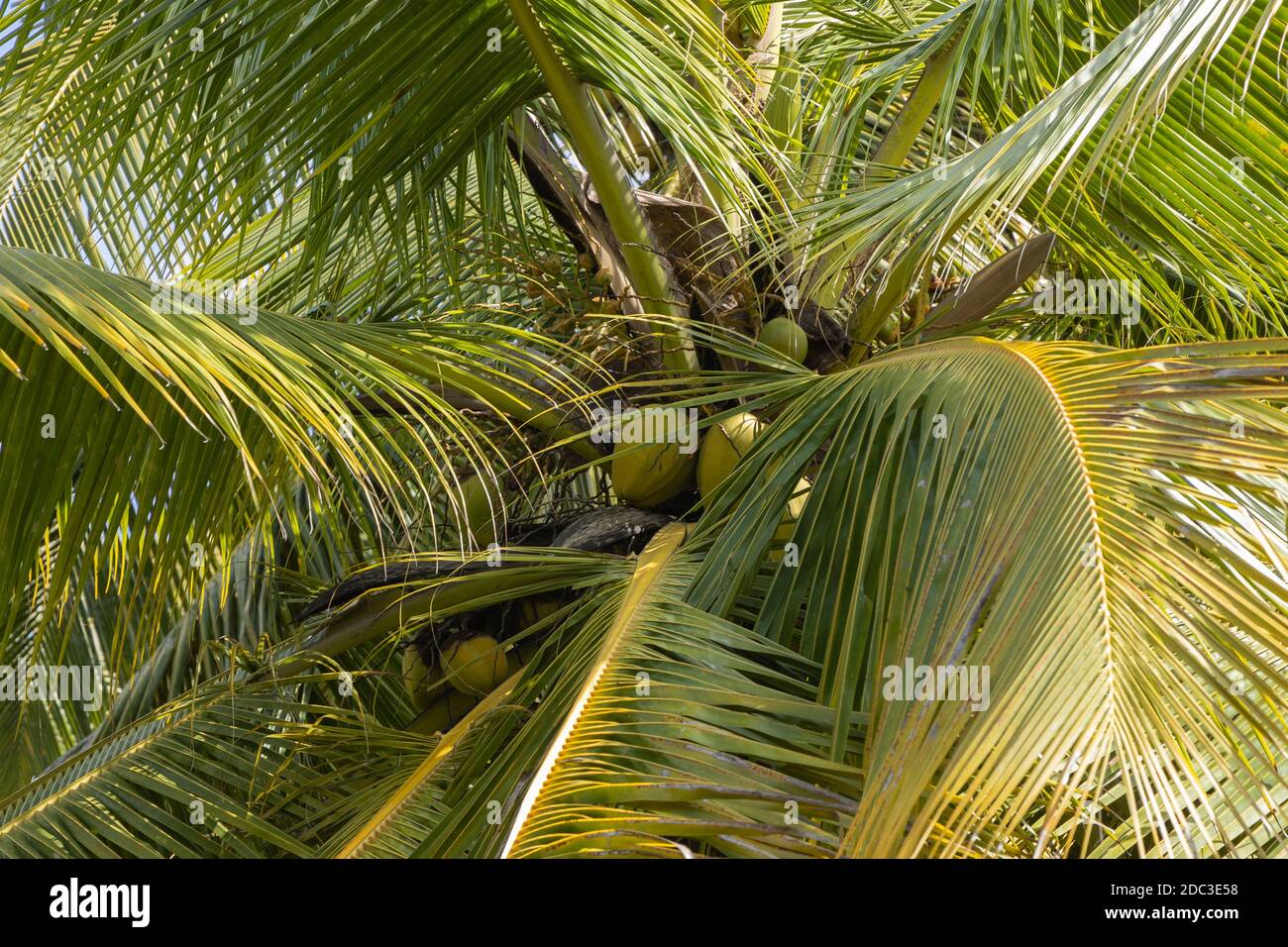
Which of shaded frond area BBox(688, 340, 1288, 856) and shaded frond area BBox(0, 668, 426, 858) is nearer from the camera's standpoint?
shaded frond area BBox(688, 340, 1288, 856)

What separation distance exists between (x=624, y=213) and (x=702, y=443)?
1.59ft

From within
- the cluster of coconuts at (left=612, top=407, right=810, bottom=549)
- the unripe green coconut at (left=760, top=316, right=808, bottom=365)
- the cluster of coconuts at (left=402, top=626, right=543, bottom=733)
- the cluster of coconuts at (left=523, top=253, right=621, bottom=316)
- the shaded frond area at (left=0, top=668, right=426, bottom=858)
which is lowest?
the shaded frond area at (left=0, top=668, right=426, bottom=858)

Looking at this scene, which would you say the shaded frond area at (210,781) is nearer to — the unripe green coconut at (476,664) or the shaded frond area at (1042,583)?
the unripe green coconut at (476,664)

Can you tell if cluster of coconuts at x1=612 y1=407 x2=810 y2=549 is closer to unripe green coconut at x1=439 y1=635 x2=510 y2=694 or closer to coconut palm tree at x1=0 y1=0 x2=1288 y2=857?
coconut palm tree at x1=0 y1=0 x2=1288 y2=857

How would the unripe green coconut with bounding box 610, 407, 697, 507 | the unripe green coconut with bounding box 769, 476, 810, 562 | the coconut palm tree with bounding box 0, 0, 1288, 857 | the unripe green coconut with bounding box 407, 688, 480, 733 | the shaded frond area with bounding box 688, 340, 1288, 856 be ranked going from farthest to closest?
the unripe green coconut with bounding box 407, 688, 480, 733 < the unripe green coconut with bounding box 610, 407, 697, 507 < the unripe green coconut with bounding box 769, 476, 810, 562 < the coconut palm tree with bounding box 0, 0, 1288, 857 < the shaded frond area with bounding box 688, 340, 1288, 856

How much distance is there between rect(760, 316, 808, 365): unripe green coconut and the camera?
2.49 metres

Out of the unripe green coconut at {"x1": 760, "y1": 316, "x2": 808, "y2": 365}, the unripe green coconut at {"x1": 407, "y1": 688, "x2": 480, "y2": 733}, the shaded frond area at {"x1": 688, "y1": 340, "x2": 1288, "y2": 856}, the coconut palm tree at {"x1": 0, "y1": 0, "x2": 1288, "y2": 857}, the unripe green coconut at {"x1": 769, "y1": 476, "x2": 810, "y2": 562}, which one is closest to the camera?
the shaded frond area at {"x1": 688, "y1": 340, "x2": 1288, "y2": 856}

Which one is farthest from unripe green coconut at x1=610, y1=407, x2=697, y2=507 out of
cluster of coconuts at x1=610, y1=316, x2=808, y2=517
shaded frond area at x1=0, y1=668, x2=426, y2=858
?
shaded frond area at x1=0, y1=668, x2=426, y2=858

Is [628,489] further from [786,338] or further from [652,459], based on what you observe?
[786,338]

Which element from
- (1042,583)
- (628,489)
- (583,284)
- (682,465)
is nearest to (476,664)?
(628,489)

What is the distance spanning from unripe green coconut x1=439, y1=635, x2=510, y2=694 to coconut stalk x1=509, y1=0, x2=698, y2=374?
0.66 metres

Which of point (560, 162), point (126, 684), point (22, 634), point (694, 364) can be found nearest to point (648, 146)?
point (560, 162)

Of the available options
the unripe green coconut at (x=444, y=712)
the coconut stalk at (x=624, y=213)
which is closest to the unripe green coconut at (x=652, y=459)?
the coconut stalk at (x=624, y=213)

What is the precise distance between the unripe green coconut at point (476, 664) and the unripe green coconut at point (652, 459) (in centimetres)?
40
